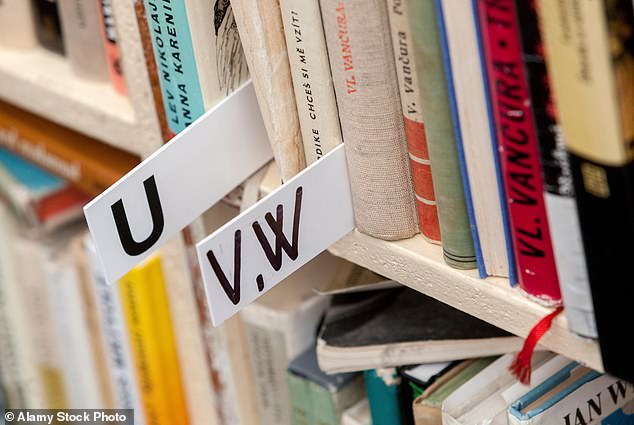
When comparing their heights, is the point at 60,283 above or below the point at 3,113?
below

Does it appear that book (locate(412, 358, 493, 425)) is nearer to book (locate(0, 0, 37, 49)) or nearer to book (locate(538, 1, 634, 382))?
book (locate(538, 1, 634, 382))

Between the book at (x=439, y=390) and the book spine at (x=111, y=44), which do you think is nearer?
the book at (x=439, y=390)

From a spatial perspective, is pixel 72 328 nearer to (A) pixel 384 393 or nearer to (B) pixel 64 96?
(B) pixel 64 96

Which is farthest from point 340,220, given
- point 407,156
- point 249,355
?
point 249,355

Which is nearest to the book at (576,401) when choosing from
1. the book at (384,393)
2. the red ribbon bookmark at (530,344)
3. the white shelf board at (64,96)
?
the red ribbon bookmark at (530,344)

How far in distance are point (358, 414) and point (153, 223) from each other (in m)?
0.26

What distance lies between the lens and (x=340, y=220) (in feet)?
2.17

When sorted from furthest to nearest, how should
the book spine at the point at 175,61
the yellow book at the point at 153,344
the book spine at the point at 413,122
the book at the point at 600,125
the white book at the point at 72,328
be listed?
the white book at the point at 72,328 → the yellow book at the point at 153,344 → the book spine at the point at 175,61 → the book spine at the point at 413,122 → the book at the point at 600,125

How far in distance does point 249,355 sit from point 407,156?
13.9 inches

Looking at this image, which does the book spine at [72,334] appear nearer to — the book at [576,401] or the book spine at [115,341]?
the book spine at [115,341]

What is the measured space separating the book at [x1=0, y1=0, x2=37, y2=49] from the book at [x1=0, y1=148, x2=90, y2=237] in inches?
6.1

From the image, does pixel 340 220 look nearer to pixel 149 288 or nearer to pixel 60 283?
pixel 149 288

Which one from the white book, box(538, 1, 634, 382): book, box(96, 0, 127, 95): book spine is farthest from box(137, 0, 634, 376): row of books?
the white book

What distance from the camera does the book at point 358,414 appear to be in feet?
2.64
